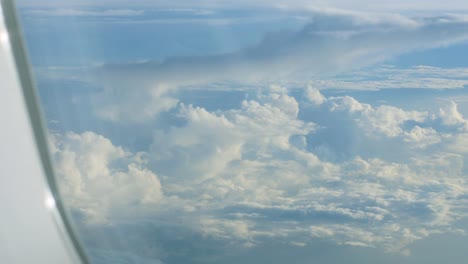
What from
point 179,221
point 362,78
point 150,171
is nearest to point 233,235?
point 179,221

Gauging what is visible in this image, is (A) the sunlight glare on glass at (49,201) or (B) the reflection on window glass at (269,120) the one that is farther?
(A) the sunlight glare on glass at (49,201)

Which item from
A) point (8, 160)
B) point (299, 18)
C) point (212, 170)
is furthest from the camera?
point (8, 160)

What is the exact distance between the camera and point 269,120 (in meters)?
1.78

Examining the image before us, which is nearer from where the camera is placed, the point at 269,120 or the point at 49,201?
the point at 269,120

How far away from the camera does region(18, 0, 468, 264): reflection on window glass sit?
169 centimetres

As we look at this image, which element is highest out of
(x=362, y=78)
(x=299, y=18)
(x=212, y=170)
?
(x=299, y=18)

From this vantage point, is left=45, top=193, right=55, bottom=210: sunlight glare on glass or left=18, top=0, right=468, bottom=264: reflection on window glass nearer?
left=18, top=0, right=468, bottom=264: reflection on window glass

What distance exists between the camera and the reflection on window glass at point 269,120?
5.56 feet

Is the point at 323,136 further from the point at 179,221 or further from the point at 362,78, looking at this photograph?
the point at 179,221

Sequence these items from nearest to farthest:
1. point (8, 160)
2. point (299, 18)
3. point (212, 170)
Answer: point (299, 18) → point (212, 170) → point (8, 160)

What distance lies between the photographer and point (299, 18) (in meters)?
1.70

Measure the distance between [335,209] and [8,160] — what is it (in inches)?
39.3

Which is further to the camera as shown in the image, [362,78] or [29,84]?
[29,84]

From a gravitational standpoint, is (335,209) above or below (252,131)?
below
